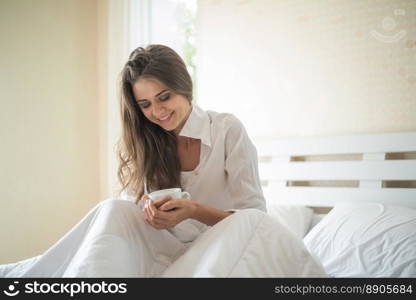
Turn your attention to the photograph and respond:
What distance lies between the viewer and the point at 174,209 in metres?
1.23

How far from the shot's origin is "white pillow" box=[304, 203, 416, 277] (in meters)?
1.46

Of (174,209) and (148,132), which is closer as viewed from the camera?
(174,209)

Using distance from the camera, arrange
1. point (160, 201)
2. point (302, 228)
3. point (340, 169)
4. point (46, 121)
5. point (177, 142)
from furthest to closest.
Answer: point (46, 121)
point (340, 169)
point (302, 228)
point (177, 142)
point (160, 201)

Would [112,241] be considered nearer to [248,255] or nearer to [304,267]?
[248,255]

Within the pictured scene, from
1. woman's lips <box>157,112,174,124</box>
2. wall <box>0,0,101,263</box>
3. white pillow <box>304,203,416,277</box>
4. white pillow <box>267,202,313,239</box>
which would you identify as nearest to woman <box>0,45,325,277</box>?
woman's lips <box>157,112,174,124</box>

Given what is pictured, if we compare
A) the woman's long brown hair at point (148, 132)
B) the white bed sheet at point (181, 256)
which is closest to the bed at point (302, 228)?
the white bed sheet at point (181, 256)

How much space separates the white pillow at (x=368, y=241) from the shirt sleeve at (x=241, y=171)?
0.39m

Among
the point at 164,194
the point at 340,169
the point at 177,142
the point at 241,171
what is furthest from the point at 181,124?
the point at 340,169

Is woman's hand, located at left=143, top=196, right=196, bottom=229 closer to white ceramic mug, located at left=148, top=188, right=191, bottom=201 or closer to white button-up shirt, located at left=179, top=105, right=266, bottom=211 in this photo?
white ceramic mug, located at left=148, top=188, right=191, bottom=201

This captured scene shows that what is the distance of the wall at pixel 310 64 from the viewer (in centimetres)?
205

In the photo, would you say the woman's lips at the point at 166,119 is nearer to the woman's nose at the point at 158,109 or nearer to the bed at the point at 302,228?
the woman's nose at the point at 158,109

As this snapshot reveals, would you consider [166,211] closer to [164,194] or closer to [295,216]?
[164,194]

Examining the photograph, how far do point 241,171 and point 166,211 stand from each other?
14.2 inches

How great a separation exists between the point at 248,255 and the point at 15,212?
2247mm
